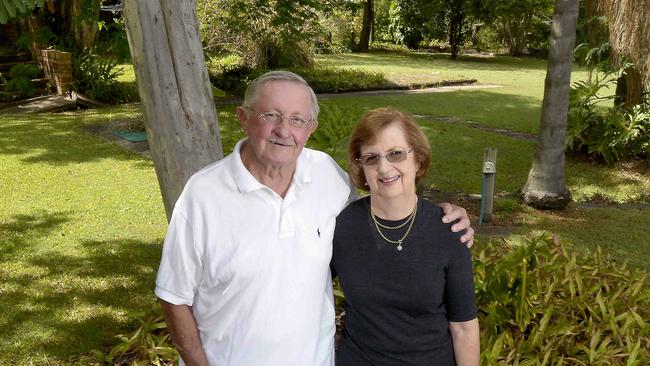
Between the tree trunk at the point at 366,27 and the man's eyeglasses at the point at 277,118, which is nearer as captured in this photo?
the man's eyeglasses at the point at 277,118

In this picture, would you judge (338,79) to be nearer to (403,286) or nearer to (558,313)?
(558,313)

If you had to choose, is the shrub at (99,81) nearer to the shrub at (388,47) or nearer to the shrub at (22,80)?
the shrub at (22,80)

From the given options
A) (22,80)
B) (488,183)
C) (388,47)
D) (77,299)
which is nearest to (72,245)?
A: (77,299)

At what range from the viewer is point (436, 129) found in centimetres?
1355

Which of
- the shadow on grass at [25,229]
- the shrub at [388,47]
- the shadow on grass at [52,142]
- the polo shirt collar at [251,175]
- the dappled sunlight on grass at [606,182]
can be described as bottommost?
the shrub at [388,47]

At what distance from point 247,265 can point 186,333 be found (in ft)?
1.23

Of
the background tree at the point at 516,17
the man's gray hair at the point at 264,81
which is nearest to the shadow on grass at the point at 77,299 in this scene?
the man's gray hair at the point at 264,81

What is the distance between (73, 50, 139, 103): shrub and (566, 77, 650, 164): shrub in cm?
1056

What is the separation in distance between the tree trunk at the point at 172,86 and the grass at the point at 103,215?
5.56 feet

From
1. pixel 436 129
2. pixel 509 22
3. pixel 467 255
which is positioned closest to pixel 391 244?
pixel 467 255

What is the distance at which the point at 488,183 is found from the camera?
24.5 feet

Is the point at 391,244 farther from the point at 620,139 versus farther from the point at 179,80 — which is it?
the point at 620,139

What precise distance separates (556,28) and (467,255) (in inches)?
277

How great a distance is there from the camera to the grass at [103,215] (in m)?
4.97
